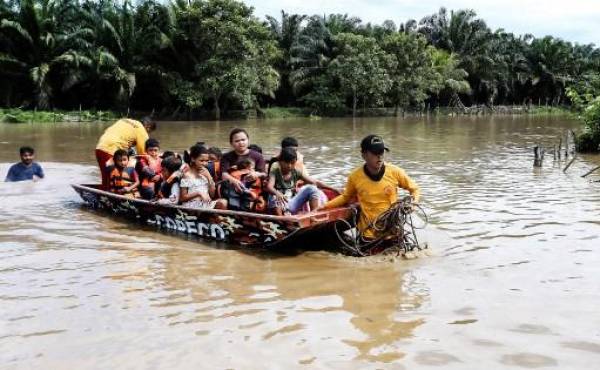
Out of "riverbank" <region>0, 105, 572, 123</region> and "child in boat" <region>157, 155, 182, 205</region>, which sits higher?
"riverbank" <region>0, 105, 572, 123</region>

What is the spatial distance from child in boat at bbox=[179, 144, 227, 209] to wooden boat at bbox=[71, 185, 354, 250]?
0.72 feet

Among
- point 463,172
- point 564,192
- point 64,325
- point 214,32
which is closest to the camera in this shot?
point 64,325

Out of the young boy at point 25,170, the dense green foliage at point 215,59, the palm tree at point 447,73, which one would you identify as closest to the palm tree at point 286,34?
the dense green foliage at point 215,59

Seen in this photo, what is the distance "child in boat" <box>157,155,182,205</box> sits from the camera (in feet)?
25.7

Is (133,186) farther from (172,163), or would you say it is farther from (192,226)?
(192,226)

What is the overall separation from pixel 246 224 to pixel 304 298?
1804 mm

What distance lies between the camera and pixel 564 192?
34.8 ft

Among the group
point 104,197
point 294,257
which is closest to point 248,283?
point 294,257

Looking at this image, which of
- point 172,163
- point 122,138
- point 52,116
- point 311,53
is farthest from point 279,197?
point 311,53

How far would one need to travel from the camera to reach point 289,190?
714 centimetres

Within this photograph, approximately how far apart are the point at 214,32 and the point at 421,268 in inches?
1221

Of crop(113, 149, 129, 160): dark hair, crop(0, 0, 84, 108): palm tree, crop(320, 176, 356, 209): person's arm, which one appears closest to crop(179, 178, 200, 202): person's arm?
crop(113, 149, 129, 160): dark hair

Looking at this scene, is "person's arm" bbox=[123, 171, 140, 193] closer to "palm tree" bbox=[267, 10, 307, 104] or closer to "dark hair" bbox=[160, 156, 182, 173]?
"dark hair" bbox=[160, 156, 182, 173]

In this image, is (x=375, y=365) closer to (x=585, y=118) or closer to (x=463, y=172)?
(x=463, y=172)
